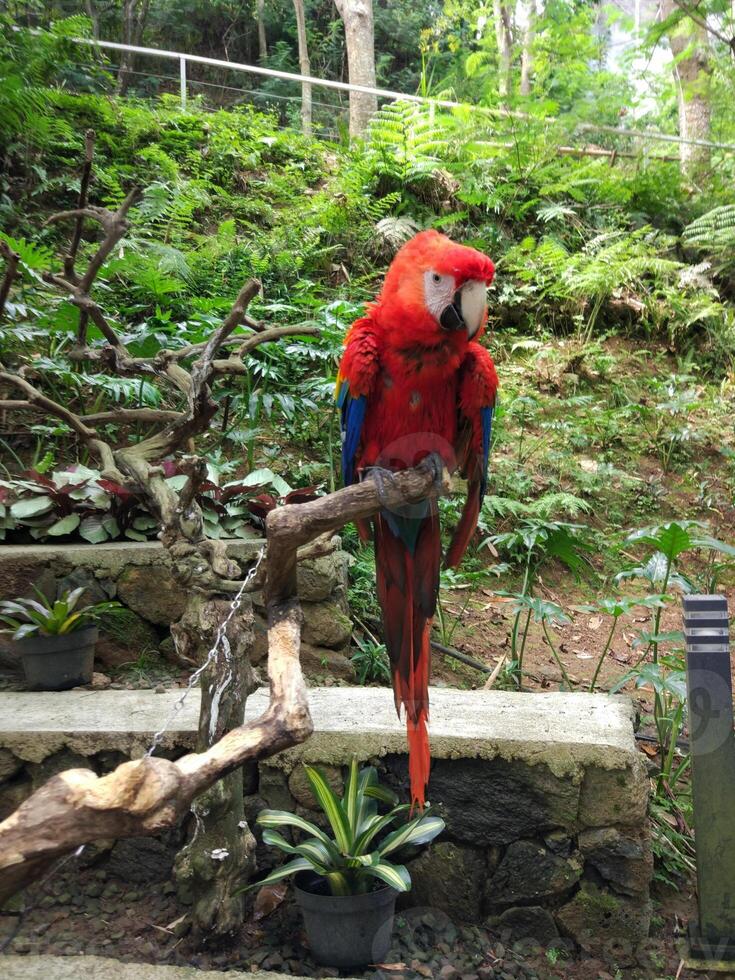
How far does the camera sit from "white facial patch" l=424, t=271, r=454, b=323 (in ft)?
4.71

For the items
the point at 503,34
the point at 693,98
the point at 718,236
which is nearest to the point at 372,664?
the point at 718,236

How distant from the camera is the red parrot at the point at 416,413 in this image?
1477 millimetres

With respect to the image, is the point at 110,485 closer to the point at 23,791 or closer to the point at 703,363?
the point at 23,791

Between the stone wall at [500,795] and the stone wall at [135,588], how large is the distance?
0.57 metres

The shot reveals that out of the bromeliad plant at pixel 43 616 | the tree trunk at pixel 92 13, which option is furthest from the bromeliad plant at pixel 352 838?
the tree trunk at pixel 92 13

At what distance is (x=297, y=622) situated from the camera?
1.26 m

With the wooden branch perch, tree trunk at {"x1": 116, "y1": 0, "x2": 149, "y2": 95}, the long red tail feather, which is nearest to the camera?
the wooden branch perch

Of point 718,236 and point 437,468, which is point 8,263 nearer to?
point 437,468

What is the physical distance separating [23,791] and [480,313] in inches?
66.6

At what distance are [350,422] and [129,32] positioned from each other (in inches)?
320

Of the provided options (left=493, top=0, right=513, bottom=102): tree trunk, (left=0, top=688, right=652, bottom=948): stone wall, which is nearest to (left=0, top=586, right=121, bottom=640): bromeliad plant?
(left=0, top=688, right=652, bottom=948): stone wall

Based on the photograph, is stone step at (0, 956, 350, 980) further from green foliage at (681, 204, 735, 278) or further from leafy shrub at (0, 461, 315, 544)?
green foliage at (681, 204, 735, 278)

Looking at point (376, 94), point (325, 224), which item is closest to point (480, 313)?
point (325, 224)

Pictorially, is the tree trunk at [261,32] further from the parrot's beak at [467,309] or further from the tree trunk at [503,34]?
the parrot's beak at [467,309]
